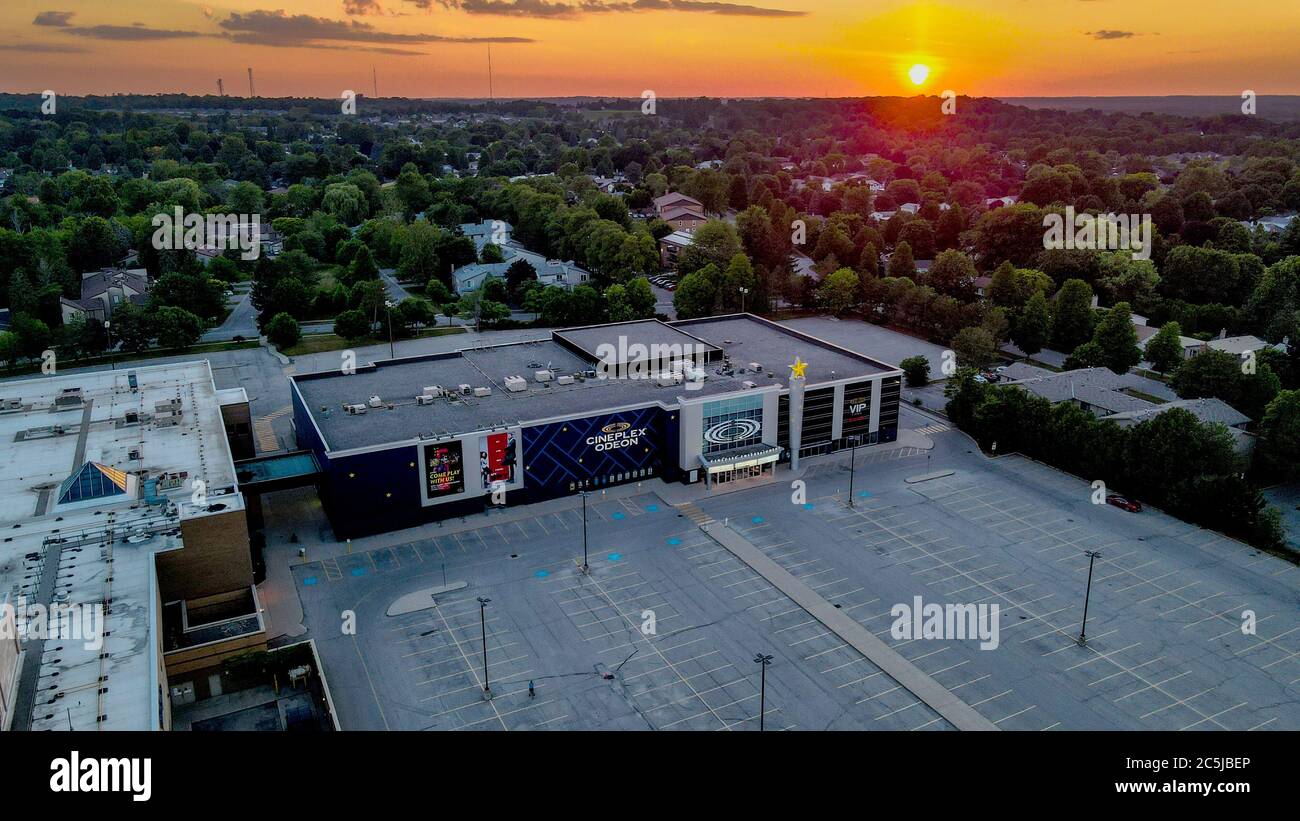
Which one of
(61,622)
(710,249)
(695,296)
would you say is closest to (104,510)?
(61,622)

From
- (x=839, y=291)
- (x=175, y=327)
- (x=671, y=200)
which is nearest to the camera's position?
(x=175, y=327)

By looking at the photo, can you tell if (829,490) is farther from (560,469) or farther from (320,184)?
(320,184)

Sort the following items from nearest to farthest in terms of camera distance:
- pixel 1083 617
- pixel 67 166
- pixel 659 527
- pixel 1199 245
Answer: pixel 1083 617 → pixel 659 527 → pixel 1199 245 → pixel 67 166

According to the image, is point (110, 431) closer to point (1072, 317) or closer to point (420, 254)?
point (420, 254)

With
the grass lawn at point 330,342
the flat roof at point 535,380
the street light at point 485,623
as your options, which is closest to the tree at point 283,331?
the grass lawn at point 330,342
